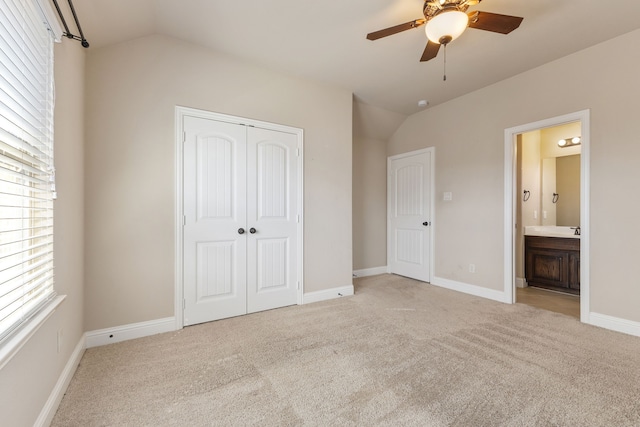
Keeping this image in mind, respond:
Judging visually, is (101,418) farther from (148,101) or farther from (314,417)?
(148,101)

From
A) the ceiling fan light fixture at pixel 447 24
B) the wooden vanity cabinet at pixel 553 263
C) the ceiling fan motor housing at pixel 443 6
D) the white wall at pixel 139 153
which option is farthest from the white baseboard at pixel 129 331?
the wooden vanity cabinet at pixel 553 263

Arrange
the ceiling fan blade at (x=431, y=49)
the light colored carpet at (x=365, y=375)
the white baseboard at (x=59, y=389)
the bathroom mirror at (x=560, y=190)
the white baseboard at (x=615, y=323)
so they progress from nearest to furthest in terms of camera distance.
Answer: the white baseboard at (x=59, y=389) < the light colored carpet at (x=365, y=375) < the ceiling fan blade at (x=431, y=49) < the white baseboard at (x=615, y=323) < the bathroom mirror at (x=560, y=190)

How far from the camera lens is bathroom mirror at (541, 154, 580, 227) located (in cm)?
438

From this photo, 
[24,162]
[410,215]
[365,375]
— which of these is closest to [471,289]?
[410,215]

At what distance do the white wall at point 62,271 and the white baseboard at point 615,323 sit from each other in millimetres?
4345

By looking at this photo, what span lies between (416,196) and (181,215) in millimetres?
3567

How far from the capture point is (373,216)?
500 centimetres

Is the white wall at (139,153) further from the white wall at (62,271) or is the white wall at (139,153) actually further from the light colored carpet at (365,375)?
the light colored carpet at (365,375)

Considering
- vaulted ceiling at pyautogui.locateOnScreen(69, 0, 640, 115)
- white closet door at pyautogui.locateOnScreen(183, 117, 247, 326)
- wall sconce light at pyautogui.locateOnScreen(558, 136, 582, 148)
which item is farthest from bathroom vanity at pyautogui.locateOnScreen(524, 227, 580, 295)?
white closet door at pyautogui.locateOnScreen(183, 117, 247, 326)

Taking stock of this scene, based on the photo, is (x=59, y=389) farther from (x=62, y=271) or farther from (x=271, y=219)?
(x=271, y=219)

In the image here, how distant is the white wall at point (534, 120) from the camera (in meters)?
2.60

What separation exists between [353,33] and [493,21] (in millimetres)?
1148

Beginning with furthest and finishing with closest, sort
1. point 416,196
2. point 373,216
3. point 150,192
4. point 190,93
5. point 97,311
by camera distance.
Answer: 1. point 373,216
2. point 416,196
3. point 190,93
4. point 150,192
5. point 97,311

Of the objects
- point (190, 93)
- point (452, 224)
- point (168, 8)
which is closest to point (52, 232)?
point (190, 93)
